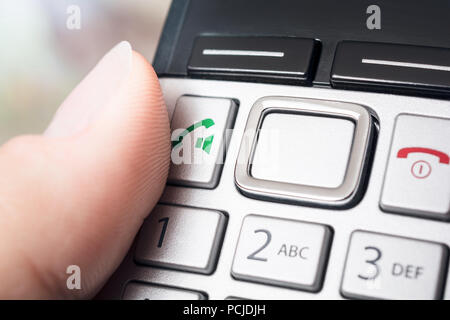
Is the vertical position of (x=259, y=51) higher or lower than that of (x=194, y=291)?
higher

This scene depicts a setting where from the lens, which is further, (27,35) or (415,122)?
(27,35)

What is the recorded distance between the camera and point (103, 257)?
12.4 inches

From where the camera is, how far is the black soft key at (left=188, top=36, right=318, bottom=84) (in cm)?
35

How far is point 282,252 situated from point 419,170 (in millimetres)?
86

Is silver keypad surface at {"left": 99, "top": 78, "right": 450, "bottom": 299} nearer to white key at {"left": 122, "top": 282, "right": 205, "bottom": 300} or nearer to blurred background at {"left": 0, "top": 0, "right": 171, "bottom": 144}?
white key at {"left": 122, "top": 282, "right": 205, "bottom": 300}

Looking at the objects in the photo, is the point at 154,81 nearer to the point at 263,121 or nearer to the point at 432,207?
the point at 263,121

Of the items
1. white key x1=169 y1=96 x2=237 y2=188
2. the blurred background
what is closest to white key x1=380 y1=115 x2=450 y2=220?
white key x1=169 y1=96 x2=237 y2=188

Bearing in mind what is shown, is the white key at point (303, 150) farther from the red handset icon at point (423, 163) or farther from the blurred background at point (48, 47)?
the blurred background at point (48, 47)

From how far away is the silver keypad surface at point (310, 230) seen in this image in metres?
0.29

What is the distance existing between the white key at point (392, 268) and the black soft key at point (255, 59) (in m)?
0.11

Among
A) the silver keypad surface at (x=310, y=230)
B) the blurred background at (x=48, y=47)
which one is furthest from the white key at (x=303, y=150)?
the blurred background at (x=48, y=47)

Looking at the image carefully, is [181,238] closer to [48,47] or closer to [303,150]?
[303,150]
